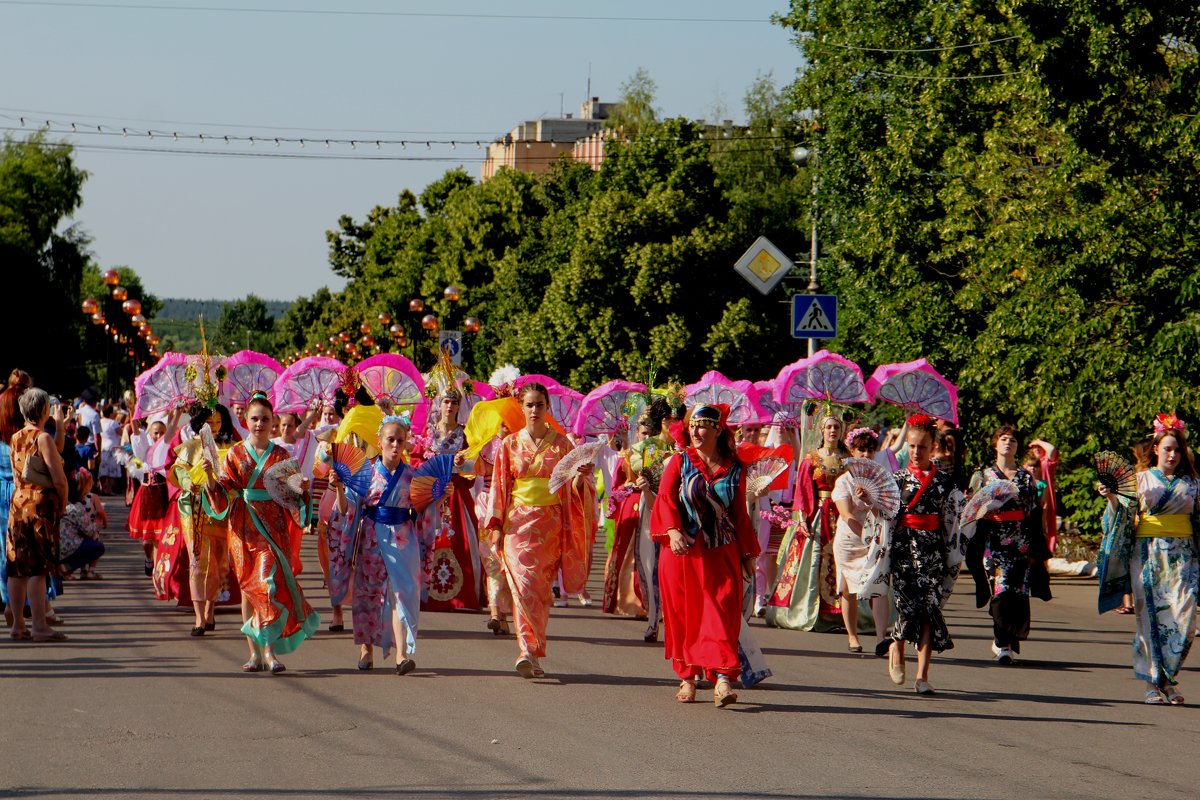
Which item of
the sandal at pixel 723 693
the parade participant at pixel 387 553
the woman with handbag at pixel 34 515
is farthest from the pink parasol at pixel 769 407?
the sandal at pixel 723 693

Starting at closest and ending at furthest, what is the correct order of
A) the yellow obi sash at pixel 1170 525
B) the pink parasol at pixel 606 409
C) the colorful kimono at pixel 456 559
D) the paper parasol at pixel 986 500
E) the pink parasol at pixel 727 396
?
the yellow obi sash at pixel 1170 525 < the paper parasol at pixel 986 500 < the colorful kimono at pixel 456 559 < the pink parasol at pixel 727 396 < the pink parasol at pixel 606 409

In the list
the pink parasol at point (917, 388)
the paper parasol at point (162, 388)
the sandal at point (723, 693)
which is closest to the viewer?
the sandal at point (723, 693)

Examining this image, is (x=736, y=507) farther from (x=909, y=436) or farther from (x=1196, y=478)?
(x=1196, y=478)

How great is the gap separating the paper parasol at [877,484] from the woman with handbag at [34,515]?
19.2 feet

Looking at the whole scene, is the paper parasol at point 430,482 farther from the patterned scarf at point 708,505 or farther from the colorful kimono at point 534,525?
the patterned scarf at point 708,505

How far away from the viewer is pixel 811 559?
551 inches

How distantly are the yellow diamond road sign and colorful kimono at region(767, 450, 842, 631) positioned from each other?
6.35 meters

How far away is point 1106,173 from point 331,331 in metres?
94.5

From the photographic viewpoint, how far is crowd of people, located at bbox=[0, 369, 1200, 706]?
1014 cm

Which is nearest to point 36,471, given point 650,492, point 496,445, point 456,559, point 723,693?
point 496,445

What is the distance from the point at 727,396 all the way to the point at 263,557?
30.8 ft

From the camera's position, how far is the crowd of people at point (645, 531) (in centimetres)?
1014

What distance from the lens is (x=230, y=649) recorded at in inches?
476

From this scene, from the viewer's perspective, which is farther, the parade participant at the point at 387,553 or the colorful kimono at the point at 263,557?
the parade participant at the point at 387,553
